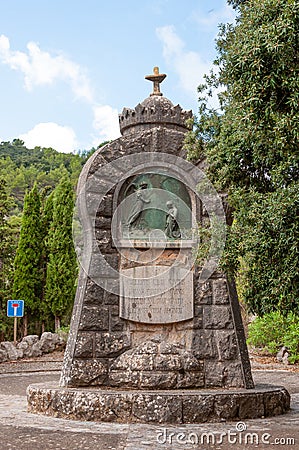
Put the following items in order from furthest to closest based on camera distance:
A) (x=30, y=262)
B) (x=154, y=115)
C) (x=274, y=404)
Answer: (x=30, y=262) < (x=154, y=115) < (x=274, y=404)

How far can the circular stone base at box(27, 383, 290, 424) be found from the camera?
6.14 metres

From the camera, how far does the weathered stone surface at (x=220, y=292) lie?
739cm

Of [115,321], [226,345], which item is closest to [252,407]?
[226,345]

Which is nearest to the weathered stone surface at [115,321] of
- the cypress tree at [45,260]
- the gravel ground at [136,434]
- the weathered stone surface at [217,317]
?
the weathered stone surface at [217,317]

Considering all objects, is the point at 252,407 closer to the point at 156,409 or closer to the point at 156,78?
the point at 156,409

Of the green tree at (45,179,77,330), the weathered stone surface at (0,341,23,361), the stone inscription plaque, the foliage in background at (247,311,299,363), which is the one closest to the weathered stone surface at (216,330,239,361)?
the stone inscription plaque

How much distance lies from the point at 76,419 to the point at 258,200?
3174mm

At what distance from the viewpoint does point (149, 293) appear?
24.1 feet

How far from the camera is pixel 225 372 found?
7102 mm

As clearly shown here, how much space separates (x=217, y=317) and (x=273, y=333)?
10107 millimetres

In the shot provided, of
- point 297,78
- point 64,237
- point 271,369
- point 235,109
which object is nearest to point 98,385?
point 235,109

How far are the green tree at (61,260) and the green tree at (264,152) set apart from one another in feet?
46.4

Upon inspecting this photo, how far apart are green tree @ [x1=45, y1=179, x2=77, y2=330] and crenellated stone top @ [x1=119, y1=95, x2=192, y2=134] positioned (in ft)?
39.9

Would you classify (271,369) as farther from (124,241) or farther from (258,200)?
(258,200)
